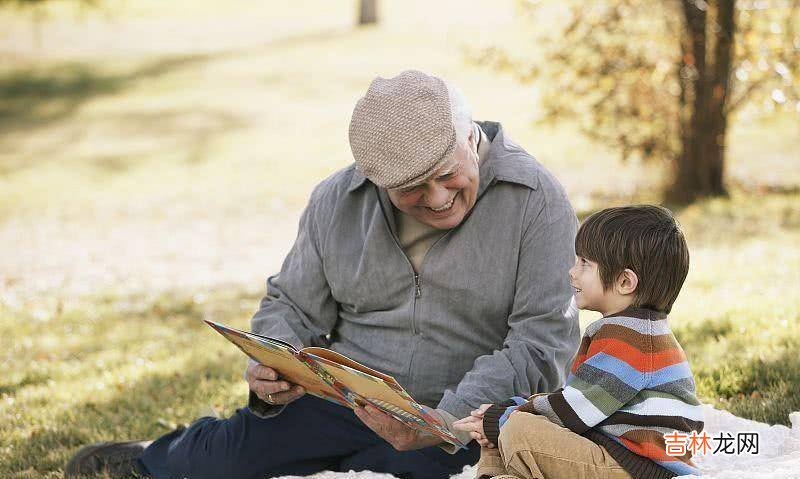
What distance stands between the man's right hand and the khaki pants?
0.85 m

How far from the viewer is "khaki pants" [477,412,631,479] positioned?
2.79m

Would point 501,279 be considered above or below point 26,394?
above

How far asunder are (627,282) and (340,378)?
86 cm

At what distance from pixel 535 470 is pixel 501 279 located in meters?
0.67

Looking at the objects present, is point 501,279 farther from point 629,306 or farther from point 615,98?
point 615,98

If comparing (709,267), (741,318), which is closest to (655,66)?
(709,267)

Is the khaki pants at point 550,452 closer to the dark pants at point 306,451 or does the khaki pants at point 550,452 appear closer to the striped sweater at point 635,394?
the striped sweater at point 635,394

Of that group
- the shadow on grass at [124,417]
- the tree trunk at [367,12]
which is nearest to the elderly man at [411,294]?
the shadow on grass at [124,417]

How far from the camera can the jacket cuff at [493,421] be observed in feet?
9.68

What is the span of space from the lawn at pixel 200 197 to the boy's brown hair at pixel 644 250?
4.76 ft

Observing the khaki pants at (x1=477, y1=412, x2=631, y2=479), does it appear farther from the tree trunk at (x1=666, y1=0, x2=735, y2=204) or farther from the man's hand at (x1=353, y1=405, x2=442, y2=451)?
the tree trunk at (x1=666, y1=0, x2=735, y2=204)

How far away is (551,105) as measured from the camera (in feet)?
36.2

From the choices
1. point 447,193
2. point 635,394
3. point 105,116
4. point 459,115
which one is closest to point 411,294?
point 447,193

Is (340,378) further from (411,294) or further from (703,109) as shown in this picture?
(703,109)
